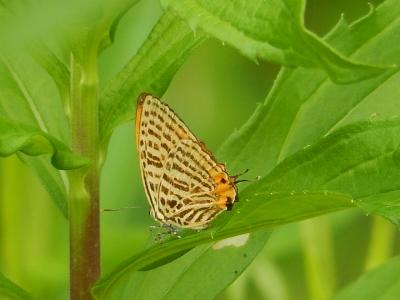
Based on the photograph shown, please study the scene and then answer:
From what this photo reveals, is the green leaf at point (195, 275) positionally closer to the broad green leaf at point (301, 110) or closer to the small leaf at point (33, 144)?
the broad green leaf at point (301, 110)

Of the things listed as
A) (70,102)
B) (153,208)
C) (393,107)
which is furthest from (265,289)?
(70,102)

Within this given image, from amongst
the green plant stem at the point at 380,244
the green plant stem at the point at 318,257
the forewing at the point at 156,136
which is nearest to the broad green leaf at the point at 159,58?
the forewing at the point at 156,136

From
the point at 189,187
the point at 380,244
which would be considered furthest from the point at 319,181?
the point at 380,244

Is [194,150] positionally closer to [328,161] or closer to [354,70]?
[328,161]

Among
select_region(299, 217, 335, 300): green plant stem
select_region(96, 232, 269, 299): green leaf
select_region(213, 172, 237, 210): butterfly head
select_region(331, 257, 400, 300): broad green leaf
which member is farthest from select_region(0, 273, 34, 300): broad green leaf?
select_region(299, 217, 335, 300): green plant stem

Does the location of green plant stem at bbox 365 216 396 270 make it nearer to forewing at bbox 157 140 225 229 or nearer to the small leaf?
forewing at bbox 157 140 225 229
